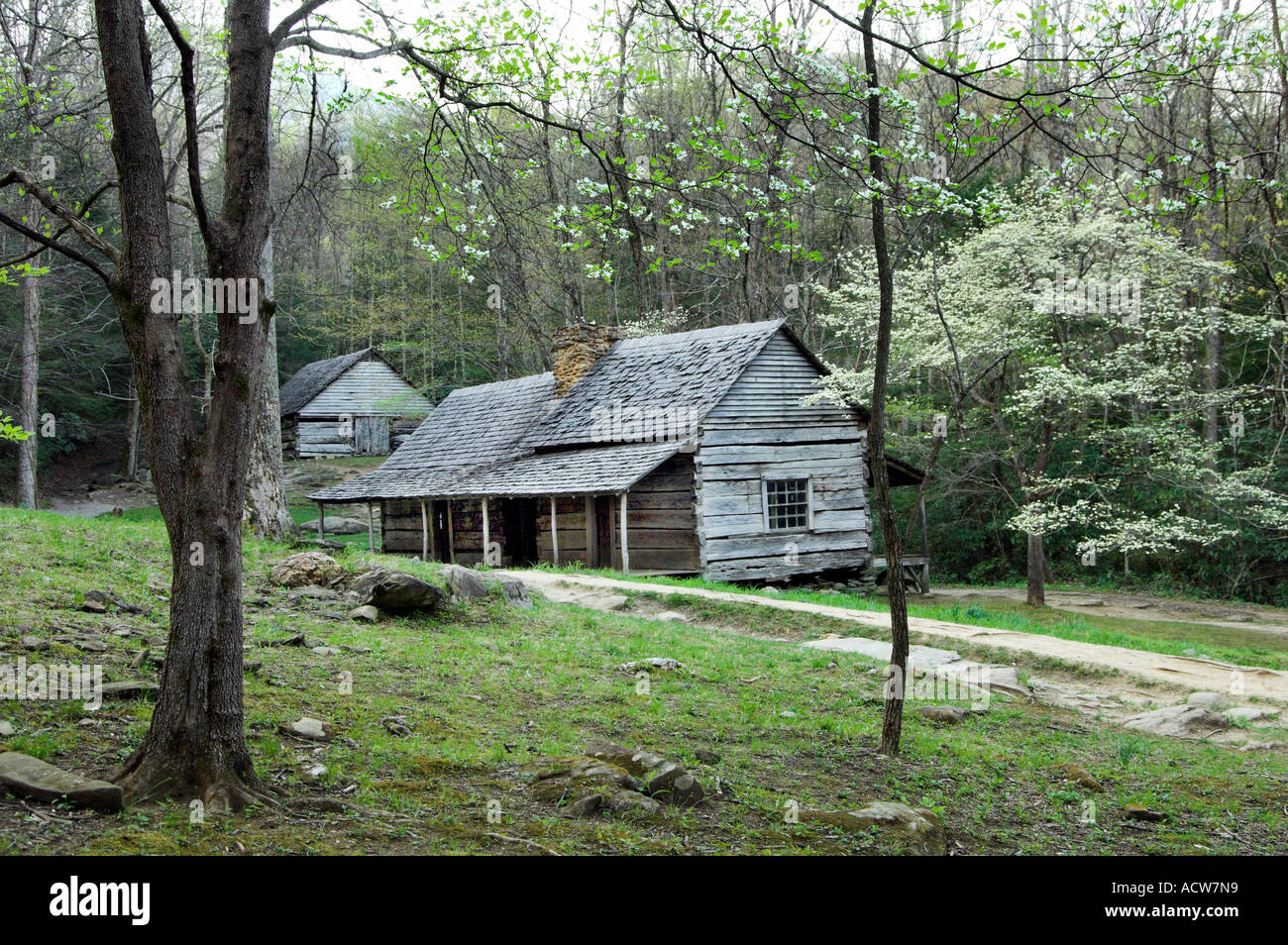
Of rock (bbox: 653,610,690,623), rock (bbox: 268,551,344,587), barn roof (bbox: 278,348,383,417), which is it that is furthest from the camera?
barn roof (bbox: 278,348,383,417)

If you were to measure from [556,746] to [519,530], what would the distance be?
18.9m

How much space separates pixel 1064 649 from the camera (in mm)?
12758

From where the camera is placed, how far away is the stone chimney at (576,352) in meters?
27.5

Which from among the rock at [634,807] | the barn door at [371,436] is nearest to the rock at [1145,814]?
the rock at [634,807]

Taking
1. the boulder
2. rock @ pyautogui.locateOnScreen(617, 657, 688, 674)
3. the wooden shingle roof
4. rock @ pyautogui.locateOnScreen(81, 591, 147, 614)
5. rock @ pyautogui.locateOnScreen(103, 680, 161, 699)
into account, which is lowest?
rock @ pyautogui.locateOnScreen(617, 657, 688, 674)

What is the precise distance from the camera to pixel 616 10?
8.74 meters

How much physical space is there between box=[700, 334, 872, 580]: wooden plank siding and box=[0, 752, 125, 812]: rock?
16632 mm

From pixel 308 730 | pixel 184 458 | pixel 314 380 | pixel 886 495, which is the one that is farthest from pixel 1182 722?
pixel 314 380

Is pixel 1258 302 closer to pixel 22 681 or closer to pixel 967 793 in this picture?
pixel 967 793

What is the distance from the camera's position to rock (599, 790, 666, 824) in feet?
18.0

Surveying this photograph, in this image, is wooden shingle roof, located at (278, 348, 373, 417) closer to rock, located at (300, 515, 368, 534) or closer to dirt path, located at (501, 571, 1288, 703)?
rock, located at (300, 515, 368, 534)

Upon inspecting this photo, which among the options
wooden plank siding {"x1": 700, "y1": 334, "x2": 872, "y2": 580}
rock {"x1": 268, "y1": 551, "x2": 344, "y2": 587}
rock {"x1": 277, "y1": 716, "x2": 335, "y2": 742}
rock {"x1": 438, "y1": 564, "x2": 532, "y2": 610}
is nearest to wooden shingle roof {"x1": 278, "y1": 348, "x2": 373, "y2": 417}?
wooden plank siding {"x1": 700, "y1": 334, "x2": 872, "y2": 580}

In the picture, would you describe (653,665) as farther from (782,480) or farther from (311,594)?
(782,480)
